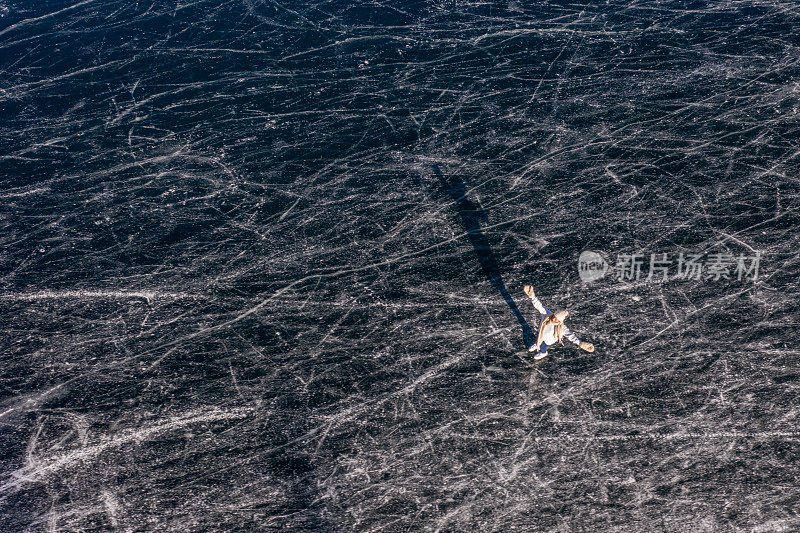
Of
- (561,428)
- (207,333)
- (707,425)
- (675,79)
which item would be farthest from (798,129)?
(207,333)

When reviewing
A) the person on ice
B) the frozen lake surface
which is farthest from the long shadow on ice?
the person on ice

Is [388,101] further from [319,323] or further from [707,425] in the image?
[707,425]

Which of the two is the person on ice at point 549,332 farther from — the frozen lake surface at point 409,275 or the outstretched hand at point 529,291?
the frozen lake surface at point 409,275

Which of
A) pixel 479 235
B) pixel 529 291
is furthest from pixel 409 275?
pixel 529 291

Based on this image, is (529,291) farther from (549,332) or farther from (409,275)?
(409,275)

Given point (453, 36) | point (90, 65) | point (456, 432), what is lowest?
point (456, 432)

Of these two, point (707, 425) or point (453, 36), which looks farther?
point (453, 36)

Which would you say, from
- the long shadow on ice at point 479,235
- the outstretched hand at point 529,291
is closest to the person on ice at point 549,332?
the outstretched hand at point 529,291
